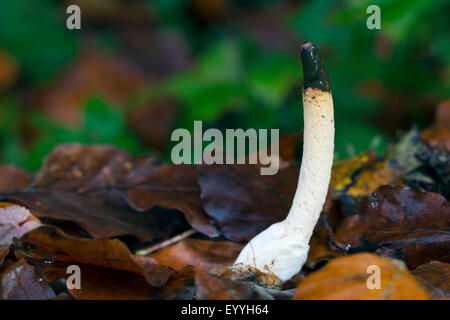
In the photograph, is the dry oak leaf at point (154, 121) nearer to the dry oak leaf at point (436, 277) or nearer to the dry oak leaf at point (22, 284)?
the dry oak leaf at point (22, 284)

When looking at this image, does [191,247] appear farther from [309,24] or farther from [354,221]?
[309,24]

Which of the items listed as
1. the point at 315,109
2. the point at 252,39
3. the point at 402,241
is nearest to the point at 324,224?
the point at 402,241

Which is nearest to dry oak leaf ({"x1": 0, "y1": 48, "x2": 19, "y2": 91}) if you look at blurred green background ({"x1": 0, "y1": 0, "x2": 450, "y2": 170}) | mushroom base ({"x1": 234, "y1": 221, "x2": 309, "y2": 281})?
blurred green background ({"x1": 0, "y1": 0, "x2": 450, "y2": 170})

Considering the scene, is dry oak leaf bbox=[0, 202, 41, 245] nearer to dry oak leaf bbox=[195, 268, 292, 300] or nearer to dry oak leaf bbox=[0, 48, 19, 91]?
dry oak leaf bbox=[195, 268, 292, 300]

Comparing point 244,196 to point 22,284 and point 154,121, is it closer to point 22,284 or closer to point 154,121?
point 22,284

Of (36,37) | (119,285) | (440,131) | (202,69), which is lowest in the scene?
(119,285)

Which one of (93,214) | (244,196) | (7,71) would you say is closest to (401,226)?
(244,196)
